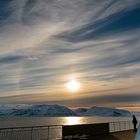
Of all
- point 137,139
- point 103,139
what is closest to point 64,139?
point 103,139

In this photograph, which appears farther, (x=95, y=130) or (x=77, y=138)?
(x=95, y=130)

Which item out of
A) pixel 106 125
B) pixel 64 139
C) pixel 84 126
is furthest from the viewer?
pixel 106 125

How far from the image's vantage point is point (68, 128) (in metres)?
23.9

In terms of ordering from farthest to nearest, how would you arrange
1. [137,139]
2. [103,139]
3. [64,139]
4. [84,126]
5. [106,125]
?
[106,125]
[84,126]
[103,139]
[64,139]
[137,139]

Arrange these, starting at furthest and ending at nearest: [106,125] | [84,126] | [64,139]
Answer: [106,125], [84,126], [64,139]

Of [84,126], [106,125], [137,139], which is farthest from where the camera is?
[106,125]

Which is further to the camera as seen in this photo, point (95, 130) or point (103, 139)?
point (95, 130)

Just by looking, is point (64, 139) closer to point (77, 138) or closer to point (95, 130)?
point (77, 138)

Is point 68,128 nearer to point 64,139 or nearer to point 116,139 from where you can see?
point 64,139

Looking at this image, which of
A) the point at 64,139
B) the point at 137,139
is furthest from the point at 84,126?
the point at 137,139

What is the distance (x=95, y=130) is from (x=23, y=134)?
6483 mm

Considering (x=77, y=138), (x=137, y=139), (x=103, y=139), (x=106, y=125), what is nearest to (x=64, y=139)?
(x=77, y=138)

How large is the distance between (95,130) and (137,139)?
20.6 m

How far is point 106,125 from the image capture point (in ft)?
100
